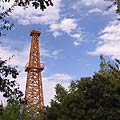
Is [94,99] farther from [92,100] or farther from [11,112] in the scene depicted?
[11,112]

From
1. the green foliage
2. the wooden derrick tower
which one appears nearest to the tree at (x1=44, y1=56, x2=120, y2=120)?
the green foliage

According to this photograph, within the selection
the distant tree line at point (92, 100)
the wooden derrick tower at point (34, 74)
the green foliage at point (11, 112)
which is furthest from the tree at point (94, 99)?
the wooden derrick tower at point (34, 74)

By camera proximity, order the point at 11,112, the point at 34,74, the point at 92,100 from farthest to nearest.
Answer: the point at 34,74 → the point at 92,100 → the point at 11,112

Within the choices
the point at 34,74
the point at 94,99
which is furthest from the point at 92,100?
the point at 34,74

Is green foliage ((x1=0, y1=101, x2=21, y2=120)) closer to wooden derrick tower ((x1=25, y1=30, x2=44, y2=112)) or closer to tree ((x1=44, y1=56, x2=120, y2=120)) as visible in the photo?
tree ((x1=44, y1=56, x2=120, y2=120))

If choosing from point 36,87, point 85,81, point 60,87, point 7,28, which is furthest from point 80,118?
point 36,87

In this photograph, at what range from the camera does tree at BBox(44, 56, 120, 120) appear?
1218 inches

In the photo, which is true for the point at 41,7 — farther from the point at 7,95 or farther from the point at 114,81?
the point at 114,81

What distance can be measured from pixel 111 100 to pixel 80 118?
290 centimetres

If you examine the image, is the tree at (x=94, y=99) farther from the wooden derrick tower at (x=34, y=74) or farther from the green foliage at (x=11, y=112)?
the wooden derrick tower at (x=34, y=74)

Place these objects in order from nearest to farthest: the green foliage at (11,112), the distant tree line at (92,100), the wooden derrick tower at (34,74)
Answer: the green foliage at (11,112), the distant tree line at (92,100), the wooden derrick tower at (34,74)

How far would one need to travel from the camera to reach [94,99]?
32.2 meters

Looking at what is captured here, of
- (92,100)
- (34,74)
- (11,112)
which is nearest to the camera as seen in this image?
(11,112)

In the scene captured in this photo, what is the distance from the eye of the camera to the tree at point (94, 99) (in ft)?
A: 102
